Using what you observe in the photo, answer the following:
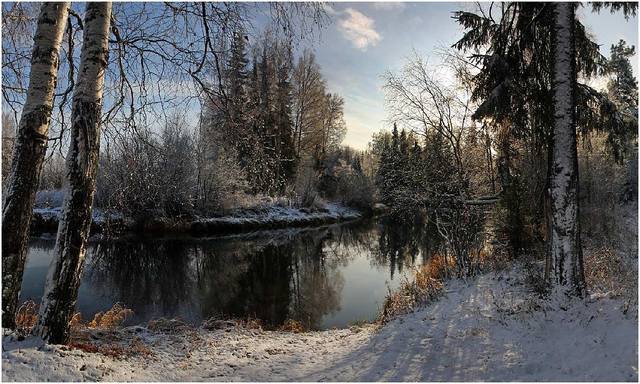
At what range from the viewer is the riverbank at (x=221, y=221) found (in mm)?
20703

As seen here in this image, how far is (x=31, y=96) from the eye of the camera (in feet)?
13.5

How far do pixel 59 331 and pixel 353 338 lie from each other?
4113mm

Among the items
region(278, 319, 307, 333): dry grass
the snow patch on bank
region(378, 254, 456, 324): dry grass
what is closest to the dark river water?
region(278, 319, 307, 333): dry grass

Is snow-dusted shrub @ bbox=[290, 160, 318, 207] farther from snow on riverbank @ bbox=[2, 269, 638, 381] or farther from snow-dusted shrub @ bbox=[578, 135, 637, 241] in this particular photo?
snow on riverbank @ bbox=[2, 269, 638, 381]

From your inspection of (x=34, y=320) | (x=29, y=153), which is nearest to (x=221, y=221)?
(x=34, y=320)

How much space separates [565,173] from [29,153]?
6.55 meters

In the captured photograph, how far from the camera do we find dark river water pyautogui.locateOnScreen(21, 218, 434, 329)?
32.4 ft

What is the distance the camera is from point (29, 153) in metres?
4.12

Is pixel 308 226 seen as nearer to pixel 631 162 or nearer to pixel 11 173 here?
pixel 631 162

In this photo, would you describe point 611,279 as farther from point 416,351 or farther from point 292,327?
point 292,327

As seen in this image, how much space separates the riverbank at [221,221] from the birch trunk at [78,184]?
46.4 ft

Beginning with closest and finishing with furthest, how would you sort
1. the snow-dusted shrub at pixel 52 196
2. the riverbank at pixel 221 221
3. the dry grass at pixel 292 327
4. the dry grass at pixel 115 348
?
the dry grass at pixel 115 348, the dry grass at pixel 292 327, the riverbank at pixel 221 221, the snow-dusted shrub at pixel 52 196

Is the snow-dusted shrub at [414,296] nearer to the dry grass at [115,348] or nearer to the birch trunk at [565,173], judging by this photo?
the birch trunk at [565,173]

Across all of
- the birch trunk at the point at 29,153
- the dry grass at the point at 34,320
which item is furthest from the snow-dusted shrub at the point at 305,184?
the birch trunk at the point at 29,153
